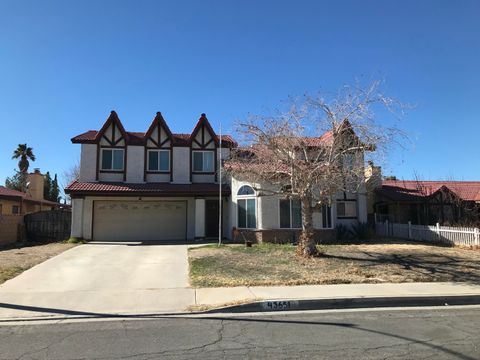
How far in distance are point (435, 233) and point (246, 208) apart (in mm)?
9612

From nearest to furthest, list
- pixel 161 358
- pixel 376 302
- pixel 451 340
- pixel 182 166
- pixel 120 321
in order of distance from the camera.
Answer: pixel 161 358 → pixel 451 340 → pixel 120 321 → pixel 376 302 → pixel 182 166

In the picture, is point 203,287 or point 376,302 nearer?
point 376,302

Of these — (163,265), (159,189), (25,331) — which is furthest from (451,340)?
(159,189)

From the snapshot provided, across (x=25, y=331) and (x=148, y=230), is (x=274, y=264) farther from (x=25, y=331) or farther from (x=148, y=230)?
(x=148, y=230)

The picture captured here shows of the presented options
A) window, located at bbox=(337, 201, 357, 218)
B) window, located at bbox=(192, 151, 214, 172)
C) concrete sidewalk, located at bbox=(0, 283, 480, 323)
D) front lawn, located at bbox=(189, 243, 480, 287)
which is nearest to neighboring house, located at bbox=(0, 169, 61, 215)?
window, located at bbox=(192, 151, 214, 172)

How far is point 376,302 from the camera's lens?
33.3 ft

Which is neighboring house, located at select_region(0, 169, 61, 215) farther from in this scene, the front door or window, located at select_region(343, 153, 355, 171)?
window, located at select_region(343, 153, 355, 171)

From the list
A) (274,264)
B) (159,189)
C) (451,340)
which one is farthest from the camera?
(159,189)

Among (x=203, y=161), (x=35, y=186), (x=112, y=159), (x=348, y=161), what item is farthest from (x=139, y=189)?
(x=35, y=186)

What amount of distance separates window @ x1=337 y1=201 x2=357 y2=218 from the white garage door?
9.16m

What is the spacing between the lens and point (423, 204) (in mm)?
30328

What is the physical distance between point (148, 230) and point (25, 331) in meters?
19.2

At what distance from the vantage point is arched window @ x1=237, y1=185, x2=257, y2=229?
2316cm

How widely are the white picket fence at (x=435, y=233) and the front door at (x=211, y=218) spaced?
10.2 meters
